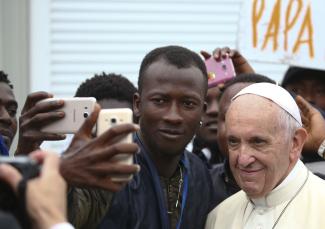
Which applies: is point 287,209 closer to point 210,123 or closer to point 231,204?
point 231,204

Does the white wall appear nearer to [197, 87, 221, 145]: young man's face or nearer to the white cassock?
[197, 87, 221, 145]: young man's face

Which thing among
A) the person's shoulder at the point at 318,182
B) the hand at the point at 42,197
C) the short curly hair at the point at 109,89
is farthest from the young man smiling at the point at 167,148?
the hand at the point at 42,197

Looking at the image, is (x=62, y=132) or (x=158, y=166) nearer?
(x=62, y=132)

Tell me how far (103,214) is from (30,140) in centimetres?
39

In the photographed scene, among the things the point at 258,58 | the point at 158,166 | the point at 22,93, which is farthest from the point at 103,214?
the point at 22,93

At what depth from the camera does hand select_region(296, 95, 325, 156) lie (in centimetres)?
427

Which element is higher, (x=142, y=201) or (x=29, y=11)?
(x=29, y=11)

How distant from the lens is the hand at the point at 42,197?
1.92 m

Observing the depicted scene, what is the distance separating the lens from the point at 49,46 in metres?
6.42

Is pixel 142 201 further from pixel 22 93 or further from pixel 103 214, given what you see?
pixel 22 93

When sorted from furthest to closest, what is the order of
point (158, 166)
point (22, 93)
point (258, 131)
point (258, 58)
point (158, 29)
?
point (158, 29) < point (22, 93) < point (258, 58) < point (158, 166) < point (258, 131)

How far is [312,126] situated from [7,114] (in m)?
1.66

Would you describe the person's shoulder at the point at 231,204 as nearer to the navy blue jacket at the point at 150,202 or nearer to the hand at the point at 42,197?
the navy blue jacket at the point at 150,202

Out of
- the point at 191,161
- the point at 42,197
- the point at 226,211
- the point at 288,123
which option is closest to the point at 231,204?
the point at 226,211
